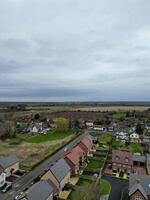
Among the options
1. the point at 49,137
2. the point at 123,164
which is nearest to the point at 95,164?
the point at 123,164

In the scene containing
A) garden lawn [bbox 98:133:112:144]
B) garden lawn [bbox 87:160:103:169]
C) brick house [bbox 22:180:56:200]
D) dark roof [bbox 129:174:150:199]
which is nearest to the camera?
brick house [bbox 22:180:56:200]

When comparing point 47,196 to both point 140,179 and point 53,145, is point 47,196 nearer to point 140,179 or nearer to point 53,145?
point 140,179

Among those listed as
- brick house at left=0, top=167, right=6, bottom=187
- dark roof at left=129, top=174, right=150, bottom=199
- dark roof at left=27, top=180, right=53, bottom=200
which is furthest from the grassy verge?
dark roof at left=129, top=174, right=150, bottom=199

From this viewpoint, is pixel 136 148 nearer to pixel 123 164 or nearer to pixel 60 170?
pixel 123 164

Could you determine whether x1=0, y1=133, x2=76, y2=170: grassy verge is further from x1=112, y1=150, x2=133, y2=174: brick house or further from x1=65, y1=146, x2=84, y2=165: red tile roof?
x1=112, y1=150, x2=133, y2=174: brick house

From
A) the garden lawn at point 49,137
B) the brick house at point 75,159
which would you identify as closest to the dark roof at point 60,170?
the brick house at point 75,159

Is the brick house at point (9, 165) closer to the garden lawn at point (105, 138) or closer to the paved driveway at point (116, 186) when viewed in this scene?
the paved driveway at point (116, 186)

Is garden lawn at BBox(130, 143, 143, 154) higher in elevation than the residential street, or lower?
higher
